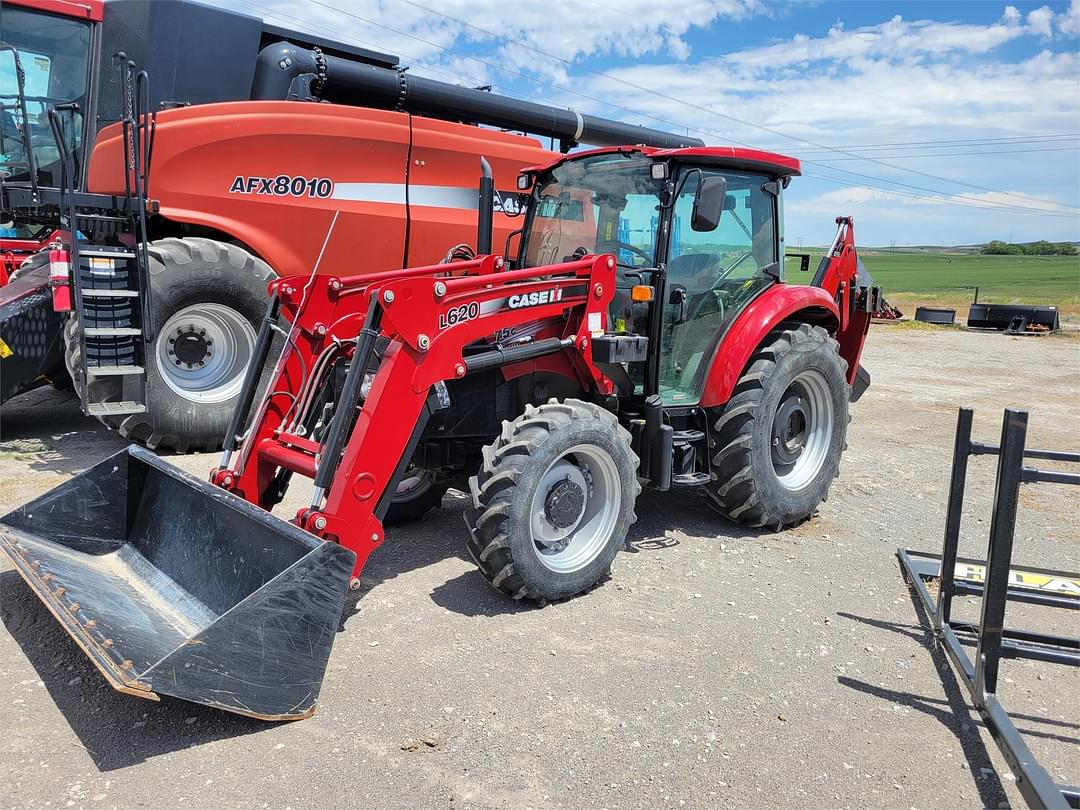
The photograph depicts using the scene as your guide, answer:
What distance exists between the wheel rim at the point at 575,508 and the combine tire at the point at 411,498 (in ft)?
3.76

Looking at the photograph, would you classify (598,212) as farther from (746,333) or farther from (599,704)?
(599,704)

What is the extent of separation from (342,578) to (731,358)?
2740mm

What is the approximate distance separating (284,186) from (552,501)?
14.6 ft

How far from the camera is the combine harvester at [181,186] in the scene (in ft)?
20.7

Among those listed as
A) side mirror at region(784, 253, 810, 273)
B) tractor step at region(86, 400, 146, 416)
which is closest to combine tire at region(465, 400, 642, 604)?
side mirror at region(784, 253, 810, 273)

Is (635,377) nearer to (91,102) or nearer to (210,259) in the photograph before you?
(210,259)

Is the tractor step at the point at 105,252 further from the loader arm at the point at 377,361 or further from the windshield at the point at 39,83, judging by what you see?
the loader arm at the point at 377,361

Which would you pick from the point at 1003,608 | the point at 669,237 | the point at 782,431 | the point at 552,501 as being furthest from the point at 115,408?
the point at 1003,608

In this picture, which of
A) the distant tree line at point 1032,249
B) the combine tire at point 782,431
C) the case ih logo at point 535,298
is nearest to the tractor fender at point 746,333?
the combine tire at point 782,431

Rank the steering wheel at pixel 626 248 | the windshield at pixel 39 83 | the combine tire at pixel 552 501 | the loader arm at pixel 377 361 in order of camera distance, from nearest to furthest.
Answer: the loader arm at pixel 377 361
the combine tire at pixel 552 501
the steering wheel at pixel 626 248
the windshield at pixel 39 83

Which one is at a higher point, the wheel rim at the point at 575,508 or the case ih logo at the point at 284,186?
the case ih logo at the point at 284,186

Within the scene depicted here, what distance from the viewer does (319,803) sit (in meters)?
2.71

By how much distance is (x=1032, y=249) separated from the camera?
8575cm

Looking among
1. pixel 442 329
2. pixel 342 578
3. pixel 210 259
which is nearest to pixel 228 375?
pixel 210 259
